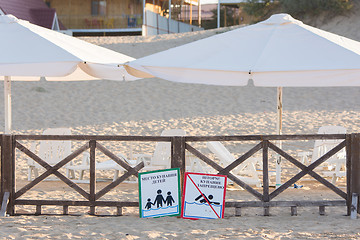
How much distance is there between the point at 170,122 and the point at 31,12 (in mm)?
16800

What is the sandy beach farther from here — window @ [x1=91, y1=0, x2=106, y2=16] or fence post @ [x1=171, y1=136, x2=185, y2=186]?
window @ [x1=91, y1=0, x2=106, y2=16]

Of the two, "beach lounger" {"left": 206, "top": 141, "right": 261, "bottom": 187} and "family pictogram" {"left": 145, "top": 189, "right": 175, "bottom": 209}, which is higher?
"beach lounger" {"left": 206, "top": 141, "right": 261, "bottom": 187}

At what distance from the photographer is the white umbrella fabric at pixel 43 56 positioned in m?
6.66

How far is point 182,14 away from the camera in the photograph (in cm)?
3712

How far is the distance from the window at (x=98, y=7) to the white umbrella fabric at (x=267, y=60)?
25.8m

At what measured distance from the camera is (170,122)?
51.2 feet

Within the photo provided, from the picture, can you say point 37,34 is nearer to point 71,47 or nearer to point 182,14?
point 71,47

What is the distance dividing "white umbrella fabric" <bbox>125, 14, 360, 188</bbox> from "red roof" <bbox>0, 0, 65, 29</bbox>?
2259cm

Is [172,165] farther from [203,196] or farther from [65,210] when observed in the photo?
[65,210]

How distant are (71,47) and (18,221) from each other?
7.65 ft

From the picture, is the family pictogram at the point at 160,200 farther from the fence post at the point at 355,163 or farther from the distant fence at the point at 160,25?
the distant fence at the point at 160,25

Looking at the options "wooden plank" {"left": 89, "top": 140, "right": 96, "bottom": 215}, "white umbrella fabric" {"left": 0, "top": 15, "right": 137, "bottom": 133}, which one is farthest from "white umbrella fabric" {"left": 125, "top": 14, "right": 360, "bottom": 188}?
"wooden plank" {"left": 89, "top": 140, "right": 96, "bottom": 215}

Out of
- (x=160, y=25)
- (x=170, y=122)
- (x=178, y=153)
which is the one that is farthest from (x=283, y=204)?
(x=160, y=25)

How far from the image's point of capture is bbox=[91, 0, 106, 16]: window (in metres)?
32.1
